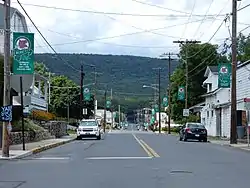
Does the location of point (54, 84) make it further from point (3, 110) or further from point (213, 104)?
point (3, 110)

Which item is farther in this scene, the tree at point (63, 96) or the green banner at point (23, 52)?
the tree at point (63, 96)

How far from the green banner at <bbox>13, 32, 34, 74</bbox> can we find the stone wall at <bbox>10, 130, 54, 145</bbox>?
8.21 m

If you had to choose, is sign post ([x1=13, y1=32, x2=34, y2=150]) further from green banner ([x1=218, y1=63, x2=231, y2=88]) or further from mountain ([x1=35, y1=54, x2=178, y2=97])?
mountain ([x1=35, y1=54, x2=178, y2=97])

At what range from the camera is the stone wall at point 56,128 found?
50.5 m

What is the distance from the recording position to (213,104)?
64.2m

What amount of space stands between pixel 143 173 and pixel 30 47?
10924 mm

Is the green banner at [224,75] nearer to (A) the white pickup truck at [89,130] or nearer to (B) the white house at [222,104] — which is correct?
(B) the white house at [222,104]

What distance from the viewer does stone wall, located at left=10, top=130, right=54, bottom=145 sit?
34550 mm

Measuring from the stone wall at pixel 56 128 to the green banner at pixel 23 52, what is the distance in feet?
78.9

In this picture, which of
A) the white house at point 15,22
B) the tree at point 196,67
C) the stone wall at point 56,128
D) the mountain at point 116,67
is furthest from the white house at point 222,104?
the white house at point 15,22

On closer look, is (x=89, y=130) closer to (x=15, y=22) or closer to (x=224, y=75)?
(x=224, y=75)

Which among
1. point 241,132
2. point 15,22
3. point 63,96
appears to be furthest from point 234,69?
point 63,96

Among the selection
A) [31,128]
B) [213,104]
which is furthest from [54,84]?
[31,128]

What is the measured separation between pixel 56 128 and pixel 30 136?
1357 cm
